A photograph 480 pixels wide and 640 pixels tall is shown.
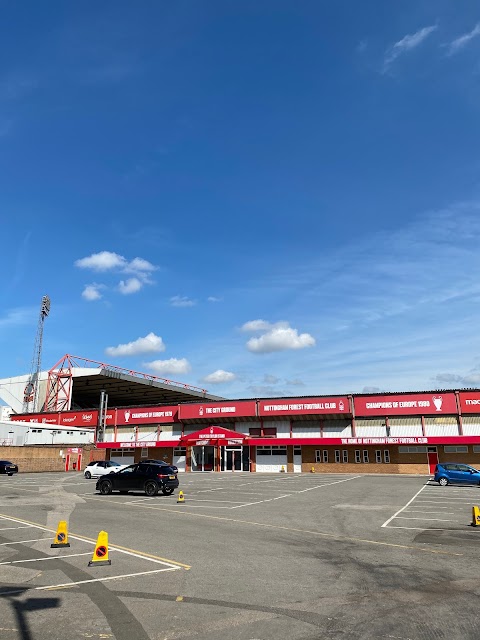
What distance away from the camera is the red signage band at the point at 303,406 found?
4730 centimetres

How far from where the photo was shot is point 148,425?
188 feet

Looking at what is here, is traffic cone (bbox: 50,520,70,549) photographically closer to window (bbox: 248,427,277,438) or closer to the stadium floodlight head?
window (bbox: 248,427,277,438)

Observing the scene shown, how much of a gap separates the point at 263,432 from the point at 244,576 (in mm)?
42385

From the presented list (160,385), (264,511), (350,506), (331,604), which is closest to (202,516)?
(264,511)

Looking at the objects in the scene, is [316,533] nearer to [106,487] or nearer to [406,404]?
[106,487]

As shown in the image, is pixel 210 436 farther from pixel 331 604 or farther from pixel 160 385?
pixel 331 604

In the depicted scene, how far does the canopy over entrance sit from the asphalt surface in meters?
30.2

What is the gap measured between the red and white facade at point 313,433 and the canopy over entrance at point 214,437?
0.10 m

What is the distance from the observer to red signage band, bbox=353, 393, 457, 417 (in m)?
44.3

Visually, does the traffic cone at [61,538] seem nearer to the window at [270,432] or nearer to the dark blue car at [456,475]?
the dark blue car at [456,475]

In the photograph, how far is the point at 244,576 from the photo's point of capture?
29.7ft

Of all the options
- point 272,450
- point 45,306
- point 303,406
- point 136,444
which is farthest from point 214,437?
point 45,306

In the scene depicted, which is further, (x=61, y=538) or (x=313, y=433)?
(x=313, y=433)

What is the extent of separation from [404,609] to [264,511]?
41.8ft
